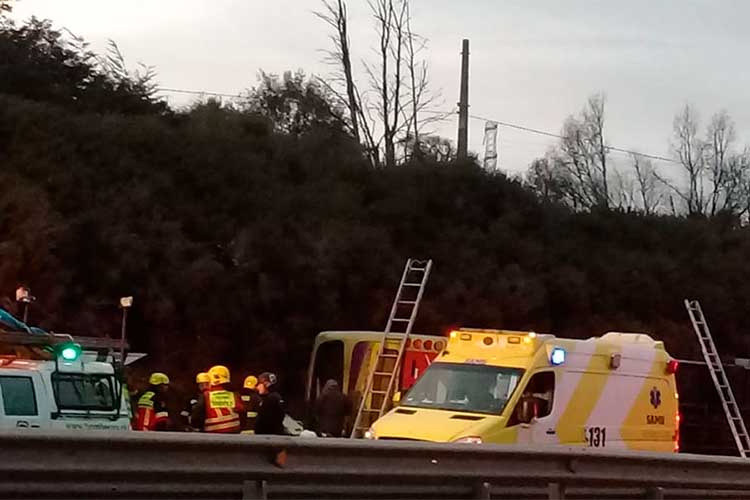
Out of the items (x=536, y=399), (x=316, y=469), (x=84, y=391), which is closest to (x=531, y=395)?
(x=536, y=399)

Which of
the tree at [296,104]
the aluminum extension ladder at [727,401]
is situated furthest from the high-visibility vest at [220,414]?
the tree at [296,104]

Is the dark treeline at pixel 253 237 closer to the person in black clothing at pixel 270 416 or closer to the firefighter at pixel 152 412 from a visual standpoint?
the firefighter at pixel 152 412

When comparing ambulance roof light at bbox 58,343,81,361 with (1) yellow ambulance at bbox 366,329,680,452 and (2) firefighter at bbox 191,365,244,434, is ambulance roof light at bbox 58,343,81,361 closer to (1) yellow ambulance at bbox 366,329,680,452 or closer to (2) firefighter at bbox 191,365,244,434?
(2) firefighter at bbox 191,365,244,434

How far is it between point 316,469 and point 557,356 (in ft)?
28.6

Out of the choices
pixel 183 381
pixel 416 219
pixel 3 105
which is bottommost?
pixel 183 381

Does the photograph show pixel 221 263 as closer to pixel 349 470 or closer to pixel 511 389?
pixel 511 389

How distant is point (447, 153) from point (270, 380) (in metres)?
25.4

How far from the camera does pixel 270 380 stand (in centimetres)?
1583

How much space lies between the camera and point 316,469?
19.9 ft

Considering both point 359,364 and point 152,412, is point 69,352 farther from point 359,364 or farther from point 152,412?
point 359,364

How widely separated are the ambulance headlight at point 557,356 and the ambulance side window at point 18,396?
607 cm

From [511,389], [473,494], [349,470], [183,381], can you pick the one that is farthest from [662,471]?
[183,381]

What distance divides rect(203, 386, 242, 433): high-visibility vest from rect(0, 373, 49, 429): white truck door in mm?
1907

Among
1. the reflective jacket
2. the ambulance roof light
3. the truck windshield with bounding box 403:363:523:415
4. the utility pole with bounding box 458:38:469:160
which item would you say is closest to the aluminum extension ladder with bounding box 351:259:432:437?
the reflective jacket
